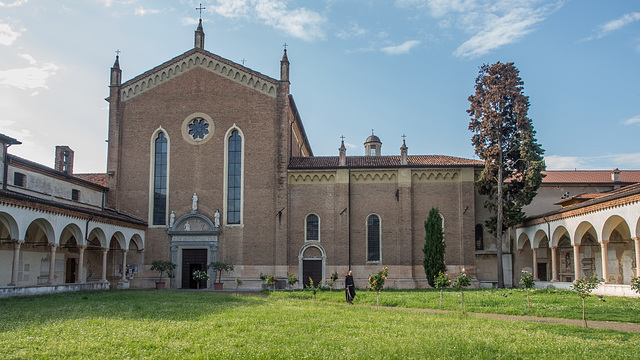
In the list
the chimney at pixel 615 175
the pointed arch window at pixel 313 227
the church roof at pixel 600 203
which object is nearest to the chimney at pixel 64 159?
the pointed arch window at pixel 313 227

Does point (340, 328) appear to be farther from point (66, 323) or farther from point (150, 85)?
point (150, 85)

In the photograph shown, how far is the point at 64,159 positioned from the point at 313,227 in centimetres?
1709

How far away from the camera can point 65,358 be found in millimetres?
9297

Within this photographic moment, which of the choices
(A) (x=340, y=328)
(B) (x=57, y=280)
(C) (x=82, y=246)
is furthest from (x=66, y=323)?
(B) (x=57, y=280)

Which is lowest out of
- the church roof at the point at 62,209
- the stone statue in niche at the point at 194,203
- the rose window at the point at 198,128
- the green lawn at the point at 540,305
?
the green lawn at the point at 540,305

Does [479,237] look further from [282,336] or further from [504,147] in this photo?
[282,336]

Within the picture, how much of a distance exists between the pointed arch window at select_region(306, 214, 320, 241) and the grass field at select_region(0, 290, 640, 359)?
1709cm

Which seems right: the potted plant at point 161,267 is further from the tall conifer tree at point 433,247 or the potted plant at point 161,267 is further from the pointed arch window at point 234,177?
the tall conifer tree at point 433,247

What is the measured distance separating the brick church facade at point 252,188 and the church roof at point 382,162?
149mm

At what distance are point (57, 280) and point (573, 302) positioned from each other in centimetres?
2772

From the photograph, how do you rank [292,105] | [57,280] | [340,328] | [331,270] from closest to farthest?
[340,328] < [57,280] < [331,270] < [292,105]

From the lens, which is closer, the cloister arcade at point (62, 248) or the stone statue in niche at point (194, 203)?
the cloister arcade at point (62, 248)

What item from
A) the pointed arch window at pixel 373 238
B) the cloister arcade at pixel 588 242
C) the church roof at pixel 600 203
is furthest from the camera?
the pointed arch window at pixel 373 238

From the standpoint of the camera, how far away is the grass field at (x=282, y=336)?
993 centimetres
